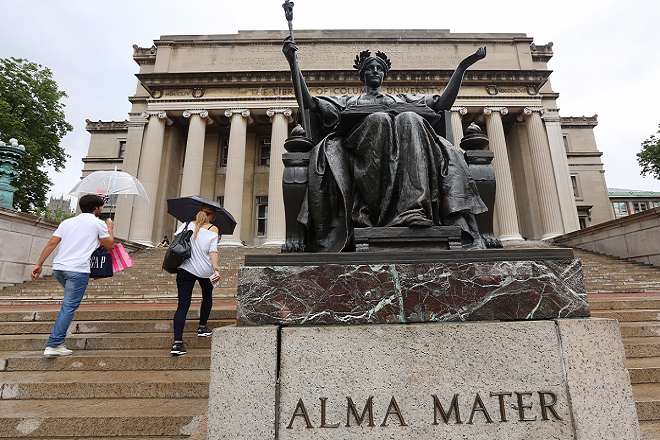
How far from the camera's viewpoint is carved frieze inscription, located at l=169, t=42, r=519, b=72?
26.4m

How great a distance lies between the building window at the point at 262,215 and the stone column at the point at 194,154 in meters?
4.87

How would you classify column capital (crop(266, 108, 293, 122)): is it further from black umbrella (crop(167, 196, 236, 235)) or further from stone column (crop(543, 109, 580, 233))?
black umbrella (crop(167, 196, 236, 235))

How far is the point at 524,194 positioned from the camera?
25609 millimetres

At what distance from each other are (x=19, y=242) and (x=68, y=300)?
7.53m

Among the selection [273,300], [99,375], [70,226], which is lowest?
[99,375]

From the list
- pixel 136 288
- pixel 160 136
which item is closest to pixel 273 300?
pixel 136 288

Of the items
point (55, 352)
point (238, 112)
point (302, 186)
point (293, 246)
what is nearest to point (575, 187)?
point (238, 112)

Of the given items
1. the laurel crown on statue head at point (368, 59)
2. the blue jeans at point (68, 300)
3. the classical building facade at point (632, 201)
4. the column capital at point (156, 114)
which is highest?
the classical building facade at point (632, 201)

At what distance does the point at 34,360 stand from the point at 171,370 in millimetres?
1634

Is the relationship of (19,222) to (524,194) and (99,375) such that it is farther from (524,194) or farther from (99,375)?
(524,194)

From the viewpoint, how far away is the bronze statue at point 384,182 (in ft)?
9.53

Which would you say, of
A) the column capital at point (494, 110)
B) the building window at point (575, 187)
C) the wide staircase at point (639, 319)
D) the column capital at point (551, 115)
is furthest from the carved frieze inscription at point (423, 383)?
the building window at point (575, 187)

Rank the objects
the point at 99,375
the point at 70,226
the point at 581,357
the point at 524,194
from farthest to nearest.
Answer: the point at 524,194 → the point at 70,226 → the point at 99,375 → the point at 581,357

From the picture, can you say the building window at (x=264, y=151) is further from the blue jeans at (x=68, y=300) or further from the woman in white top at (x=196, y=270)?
the blue jeans at (x=68, y=300)
